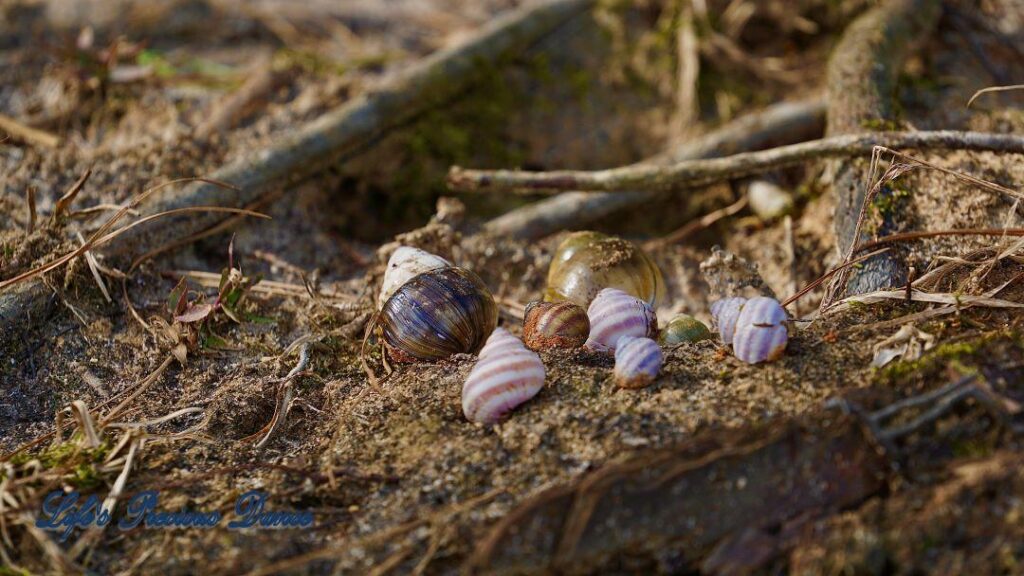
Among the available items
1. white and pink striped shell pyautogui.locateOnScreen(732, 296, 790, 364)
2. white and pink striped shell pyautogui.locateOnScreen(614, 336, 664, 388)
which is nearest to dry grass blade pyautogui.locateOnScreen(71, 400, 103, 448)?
white and pink striped shell pyautogui.locateOnScreen(614, 336, 664, 388)

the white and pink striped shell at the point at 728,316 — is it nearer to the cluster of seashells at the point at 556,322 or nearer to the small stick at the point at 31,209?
the cluster of seashells at the point at 556,322

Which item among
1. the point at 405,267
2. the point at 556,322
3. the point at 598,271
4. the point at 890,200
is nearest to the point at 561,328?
the point at 556,322

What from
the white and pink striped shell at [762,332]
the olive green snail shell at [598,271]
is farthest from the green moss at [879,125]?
the white and pink striped shell at [762,332]

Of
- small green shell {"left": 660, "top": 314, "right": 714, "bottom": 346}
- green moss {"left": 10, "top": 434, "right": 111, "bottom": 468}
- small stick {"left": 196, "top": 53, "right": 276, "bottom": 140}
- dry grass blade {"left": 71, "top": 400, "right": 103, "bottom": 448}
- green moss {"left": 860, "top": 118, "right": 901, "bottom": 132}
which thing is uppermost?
small stick {"left": 196, "top": 53, "right": 276, "bottom": 140}

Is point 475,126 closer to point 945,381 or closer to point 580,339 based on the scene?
point 580,339

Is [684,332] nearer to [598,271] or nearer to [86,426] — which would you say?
[598,271]

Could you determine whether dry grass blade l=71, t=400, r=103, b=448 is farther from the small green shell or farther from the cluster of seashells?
the small green shell

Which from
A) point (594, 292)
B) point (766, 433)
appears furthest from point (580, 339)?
point (766, 433)
